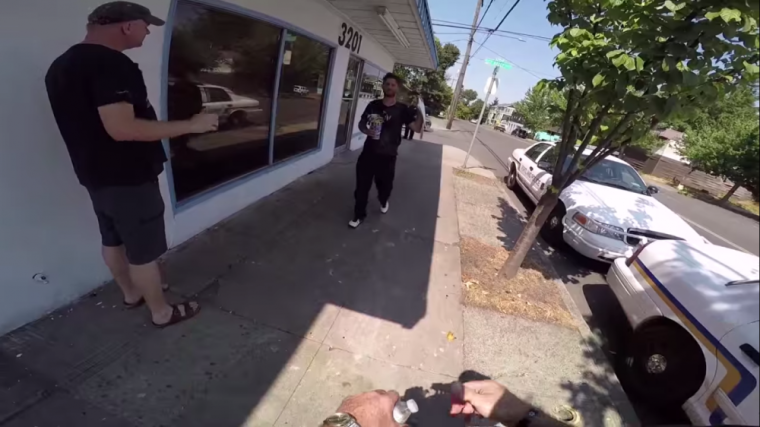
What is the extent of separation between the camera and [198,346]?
261cm

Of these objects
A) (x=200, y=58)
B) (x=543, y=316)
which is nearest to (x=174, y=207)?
(x=200, y=58)

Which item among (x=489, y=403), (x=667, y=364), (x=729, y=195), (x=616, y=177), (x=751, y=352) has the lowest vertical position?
(x=489, y=403)

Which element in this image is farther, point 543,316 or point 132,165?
point 543,316

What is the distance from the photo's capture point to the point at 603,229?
4895 millimetres

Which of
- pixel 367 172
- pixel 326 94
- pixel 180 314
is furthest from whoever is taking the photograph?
pixel 326 94

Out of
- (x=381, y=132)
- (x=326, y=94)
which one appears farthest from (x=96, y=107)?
(x=326, y=94)

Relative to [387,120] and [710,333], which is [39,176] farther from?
[387,120]

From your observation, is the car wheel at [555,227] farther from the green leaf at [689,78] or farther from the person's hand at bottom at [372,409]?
the person's hand at bottom at [372,409]

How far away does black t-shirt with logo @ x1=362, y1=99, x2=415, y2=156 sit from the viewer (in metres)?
4.62

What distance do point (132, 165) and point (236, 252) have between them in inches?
69.9

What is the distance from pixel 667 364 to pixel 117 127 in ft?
8.78

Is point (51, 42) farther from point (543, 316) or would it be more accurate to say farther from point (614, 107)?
point (543, 316)

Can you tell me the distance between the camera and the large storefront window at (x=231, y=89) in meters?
3.38

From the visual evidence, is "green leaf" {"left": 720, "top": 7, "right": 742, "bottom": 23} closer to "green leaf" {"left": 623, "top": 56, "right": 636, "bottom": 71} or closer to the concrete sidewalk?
"green leaf" {"left": 623, "top": 56, "right": 636, "bottom": 71}
